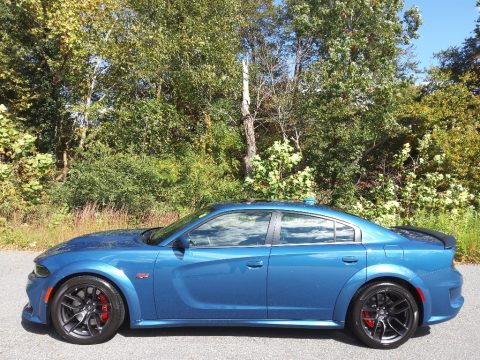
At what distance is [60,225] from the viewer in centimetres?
966

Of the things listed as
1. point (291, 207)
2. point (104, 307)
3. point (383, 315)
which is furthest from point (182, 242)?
point (383, 315)

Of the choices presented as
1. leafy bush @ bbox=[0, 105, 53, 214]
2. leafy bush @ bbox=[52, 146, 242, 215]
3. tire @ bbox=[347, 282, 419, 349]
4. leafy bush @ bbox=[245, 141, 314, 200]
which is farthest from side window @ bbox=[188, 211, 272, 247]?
leafy bush @ bbox=[0, 105, 53, 214]

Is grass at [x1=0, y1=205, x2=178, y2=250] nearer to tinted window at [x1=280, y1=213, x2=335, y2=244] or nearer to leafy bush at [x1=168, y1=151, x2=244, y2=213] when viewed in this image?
leafy bush at [x1=168, y1=151, x2=244, y2=213]

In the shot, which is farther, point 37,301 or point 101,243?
point 101,243

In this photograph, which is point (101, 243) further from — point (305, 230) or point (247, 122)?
point (247, 122)

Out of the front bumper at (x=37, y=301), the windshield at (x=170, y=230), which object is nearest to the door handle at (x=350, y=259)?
the windshield at (x=170, y=230)

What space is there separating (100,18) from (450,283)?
13614 millimetres

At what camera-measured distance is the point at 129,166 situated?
11906mm

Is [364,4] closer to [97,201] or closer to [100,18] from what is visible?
[100,18]

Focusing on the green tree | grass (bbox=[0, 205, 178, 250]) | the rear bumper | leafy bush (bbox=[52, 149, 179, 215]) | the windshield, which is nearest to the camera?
the rear bumper

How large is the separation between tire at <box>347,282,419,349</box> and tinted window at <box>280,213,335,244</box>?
629mm

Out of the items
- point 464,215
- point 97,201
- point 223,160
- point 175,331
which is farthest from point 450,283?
point 223,160

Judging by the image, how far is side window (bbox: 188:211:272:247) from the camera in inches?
174

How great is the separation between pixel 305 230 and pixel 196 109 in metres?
14.1
